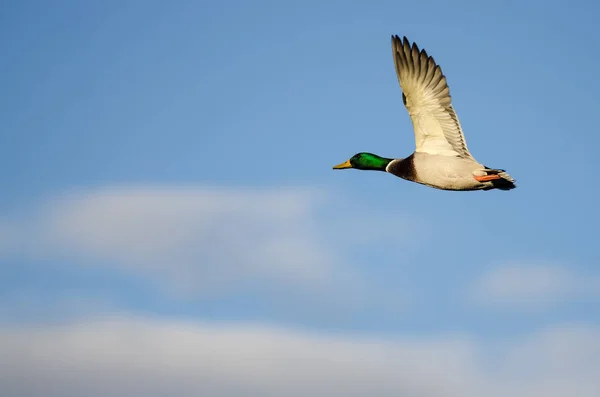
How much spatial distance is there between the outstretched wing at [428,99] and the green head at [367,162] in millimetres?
2858

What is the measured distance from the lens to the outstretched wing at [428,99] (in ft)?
81.5

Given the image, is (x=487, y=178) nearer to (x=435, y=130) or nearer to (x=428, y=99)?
(x=435, y=130)

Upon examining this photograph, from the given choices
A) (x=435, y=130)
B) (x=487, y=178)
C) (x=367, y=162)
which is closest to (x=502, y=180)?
(x=487, y=178)

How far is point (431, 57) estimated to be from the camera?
81.4ft

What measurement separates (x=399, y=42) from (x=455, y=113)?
222 centimetres

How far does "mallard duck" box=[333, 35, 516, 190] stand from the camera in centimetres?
2472

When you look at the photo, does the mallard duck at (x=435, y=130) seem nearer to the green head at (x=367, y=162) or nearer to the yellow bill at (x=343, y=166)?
the green head at (x=367, y=162)

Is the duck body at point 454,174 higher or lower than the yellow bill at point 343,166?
lower

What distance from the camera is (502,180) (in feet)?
80.3

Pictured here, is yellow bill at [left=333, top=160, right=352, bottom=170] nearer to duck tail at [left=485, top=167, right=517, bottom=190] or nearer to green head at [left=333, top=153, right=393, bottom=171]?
green head at [left=333, top=153, right=393, bottom=171]

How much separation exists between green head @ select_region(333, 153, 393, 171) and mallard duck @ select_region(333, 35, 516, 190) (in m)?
2.70

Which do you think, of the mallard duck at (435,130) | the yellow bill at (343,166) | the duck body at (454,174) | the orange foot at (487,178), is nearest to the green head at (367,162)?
the yellow bill at (343,166)

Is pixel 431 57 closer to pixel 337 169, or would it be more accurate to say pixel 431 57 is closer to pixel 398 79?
pixel 398 79

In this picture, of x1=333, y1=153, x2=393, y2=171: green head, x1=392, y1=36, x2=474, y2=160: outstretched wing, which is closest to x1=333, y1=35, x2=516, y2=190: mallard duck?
x1=392, y1=36, x2=474, y2=160: outstretched wing
